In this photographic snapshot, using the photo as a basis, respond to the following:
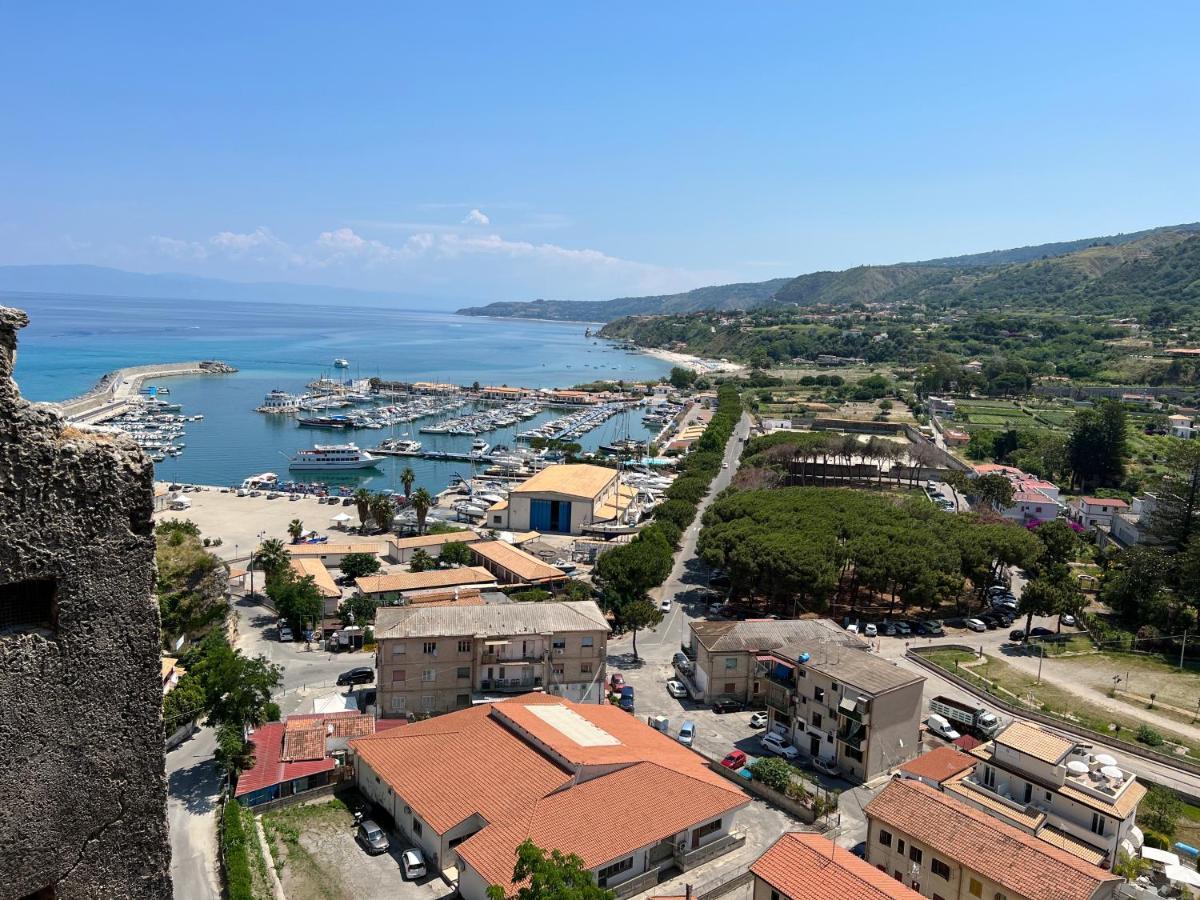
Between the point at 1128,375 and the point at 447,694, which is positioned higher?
the point at 1128,375

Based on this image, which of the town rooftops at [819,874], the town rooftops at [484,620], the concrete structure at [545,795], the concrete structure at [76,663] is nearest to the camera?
the concrete structure at [76,663]

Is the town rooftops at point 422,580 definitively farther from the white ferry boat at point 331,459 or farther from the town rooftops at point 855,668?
the white ferry boat at point 331,459

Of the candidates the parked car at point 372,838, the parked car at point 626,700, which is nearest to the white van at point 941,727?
the parked car at point 626,700

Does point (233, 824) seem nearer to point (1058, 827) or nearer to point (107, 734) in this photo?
point (107, 734)

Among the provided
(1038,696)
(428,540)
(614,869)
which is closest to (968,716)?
(1038,696)

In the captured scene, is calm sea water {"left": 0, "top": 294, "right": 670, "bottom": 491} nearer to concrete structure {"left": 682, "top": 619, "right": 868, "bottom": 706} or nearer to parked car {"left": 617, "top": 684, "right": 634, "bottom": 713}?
parked car {"left": 617, "top": 684, "right": 634, "bottom": 713}

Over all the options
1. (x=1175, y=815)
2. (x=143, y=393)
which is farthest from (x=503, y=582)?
(x=143, y=393)

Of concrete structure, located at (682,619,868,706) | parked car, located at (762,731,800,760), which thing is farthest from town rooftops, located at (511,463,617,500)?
parked car, located at (762,731,800,760)
